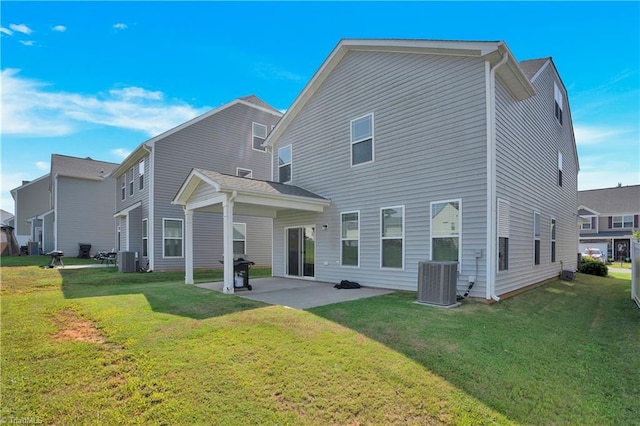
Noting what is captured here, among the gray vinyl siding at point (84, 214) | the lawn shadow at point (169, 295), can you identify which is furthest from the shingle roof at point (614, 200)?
the gray vinyl siding at point (84, 214)

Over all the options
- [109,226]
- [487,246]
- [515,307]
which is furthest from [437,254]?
[109,226]

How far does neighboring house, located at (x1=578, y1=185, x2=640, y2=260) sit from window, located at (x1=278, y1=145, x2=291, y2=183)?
3038cm

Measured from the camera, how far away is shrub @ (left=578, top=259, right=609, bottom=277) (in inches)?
632

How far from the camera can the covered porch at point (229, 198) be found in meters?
8.68

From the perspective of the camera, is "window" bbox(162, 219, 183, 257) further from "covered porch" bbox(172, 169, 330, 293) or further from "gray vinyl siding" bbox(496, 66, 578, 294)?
"gray vinyl siding" bbox(496, 66, 578, 294)

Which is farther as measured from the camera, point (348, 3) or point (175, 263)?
point (175, 263)

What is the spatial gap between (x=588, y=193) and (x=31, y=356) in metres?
47.0

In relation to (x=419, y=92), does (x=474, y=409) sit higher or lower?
lower

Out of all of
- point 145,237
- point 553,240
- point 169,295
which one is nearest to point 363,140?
point 169,295

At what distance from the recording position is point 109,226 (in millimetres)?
24953

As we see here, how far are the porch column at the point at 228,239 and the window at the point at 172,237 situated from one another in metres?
7.69

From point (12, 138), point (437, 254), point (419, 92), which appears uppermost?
point (419, 92)

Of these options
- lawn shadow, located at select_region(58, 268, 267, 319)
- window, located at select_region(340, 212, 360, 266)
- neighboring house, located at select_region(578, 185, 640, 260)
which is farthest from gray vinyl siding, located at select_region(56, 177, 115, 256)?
neighboring house, located at select_region(578, 185, 640, 260)

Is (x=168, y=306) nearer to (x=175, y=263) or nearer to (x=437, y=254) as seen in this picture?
(x=437, y=254)
